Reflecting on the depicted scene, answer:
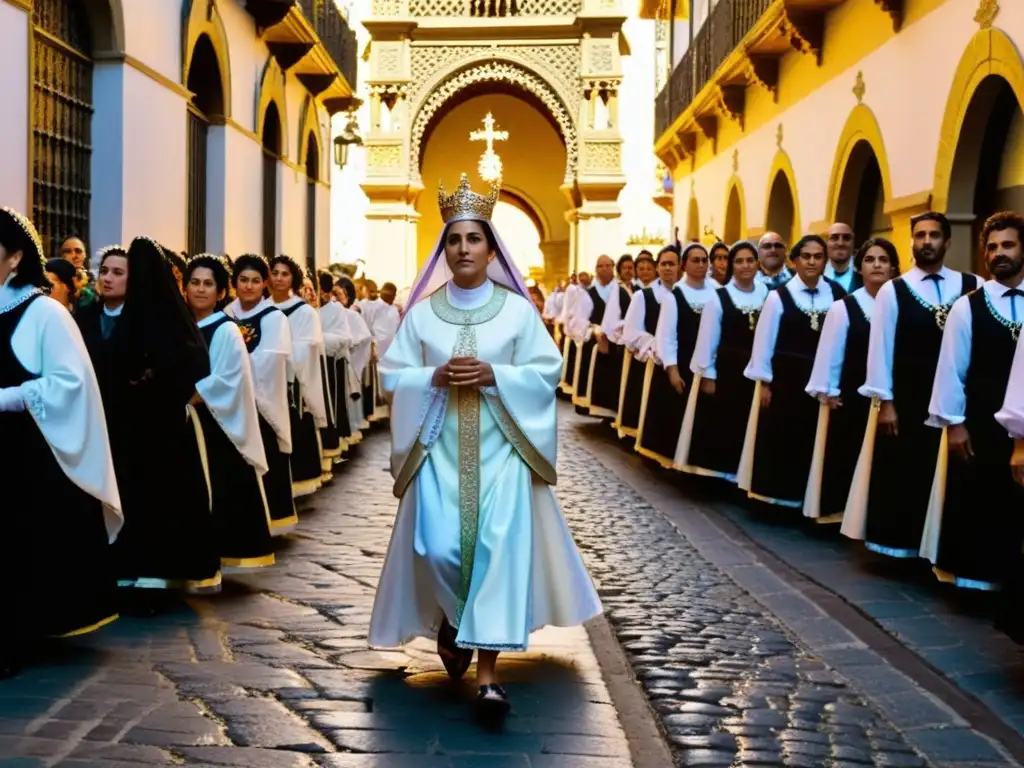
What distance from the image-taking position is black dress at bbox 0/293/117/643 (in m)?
5.62

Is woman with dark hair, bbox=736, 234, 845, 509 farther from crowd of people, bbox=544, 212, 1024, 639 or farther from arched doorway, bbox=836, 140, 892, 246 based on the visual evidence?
arched doorway, bbox=836, 140, 892, 246

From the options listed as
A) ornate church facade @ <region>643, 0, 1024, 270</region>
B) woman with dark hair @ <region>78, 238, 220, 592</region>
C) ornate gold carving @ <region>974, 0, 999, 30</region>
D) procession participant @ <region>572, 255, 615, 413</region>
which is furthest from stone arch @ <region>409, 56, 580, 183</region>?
woman with dark hair @ <region>78, 238, 220, 592</region>

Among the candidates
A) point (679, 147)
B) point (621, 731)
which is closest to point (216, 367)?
point (621, 731)

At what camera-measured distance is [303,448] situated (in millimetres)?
10852

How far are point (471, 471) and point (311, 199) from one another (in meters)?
19.2

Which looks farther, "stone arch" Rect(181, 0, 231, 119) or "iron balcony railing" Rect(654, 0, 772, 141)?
"iron balcony railing" Rect(654, 0, 772, 141)

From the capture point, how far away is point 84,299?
355 inches

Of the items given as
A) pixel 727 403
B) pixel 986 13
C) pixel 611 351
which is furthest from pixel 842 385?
pixel 611 351

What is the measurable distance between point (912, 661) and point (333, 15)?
1934cm

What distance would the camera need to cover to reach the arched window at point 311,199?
23.7 m

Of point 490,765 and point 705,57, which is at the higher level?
point 705,57

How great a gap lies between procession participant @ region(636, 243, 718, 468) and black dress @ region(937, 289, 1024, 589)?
492 cm

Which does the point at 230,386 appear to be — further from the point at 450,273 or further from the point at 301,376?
the point at 301,376

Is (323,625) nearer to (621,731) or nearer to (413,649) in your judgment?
(413,649)
